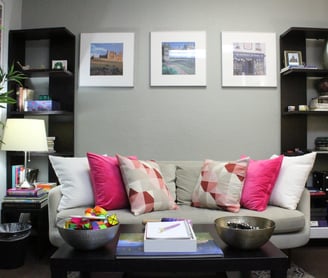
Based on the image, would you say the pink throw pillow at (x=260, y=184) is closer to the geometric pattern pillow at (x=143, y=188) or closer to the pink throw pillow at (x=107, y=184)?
the geometric pattern pillow at (x=143, y=188)

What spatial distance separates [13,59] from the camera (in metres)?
3.16

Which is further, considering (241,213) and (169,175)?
(169,175)

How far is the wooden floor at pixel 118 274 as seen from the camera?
2304 mm

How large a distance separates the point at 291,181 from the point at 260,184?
0.23 m

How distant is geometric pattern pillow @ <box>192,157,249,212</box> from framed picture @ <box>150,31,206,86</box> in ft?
3.47

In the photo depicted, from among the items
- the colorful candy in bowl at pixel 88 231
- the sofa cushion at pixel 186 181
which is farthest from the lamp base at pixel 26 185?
the colorful candy in bowl at pixel 88 231

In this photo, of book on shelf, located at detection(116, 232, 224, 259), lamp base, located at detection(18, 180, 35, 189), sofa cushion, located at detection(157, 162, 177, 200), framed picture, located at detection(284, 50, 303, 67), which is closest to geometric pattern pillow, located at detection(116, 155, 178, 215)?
sofa cushion, located at detection(157, 162, 177, 200)

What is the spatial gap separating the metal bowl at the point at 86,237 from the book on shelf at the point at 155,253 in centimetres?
8

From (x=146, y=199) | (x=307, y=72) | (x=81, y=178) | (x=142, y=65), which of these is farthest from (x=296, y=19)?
(x=81, y=178)

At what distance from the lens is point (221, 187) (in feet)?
8.04

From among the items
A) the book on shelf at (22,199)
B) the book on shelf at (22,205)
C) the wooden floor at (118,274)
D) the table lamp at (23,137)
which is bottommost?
the wooden floor at (118,274)

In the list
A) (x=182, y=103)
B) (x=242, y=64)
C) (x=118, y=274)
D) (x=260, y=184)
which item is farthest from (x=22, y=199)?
(x=242, y=64)

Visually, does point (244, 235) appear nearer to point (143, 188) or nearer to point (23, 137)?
point (143, 188)

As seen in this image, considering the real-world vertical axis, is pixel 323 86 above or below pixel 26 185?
above
